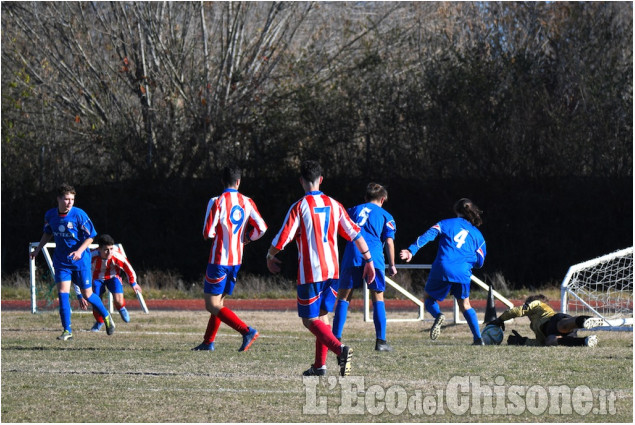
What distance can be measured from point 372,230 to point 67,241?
3.69 meters

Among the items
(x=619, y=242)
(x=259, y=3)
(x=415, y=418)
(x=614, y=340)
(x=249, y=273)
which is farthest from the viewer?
(x=259, y=3)

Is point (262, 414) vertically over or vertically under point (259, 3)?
under

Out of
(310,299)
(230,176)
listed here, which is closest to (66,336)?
(230,176)

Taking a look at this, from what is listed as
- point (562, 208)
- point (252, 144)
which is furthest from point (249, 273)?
point (562, 208)

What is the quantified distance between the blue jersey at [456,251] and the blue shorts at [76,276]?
3.87 m

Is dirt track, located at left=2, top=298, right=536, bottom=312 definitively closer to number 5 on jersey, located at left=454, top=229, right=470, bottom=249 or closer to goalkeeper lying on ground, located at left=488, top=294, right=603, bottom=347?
goalkeeper lying on ground, located at left=488, top=294, right=603, bottom=347

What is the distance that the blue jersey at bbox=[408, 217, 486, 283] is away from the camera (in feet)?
35.4

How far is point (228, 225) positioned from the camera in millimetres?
9789

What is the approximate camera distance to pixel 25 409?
6715mm

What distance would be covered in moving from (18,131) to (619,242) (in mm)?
13525

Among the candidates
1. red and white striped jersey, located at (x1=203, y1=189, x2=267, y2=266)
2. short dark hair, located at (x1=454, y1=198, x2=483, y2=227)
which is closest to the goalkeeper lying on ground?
short dark hair, located at (x1=454, y1=198, x2=483, y2=227)

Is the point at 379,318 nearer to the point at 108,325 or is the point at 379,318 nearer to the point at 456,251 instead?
the point at 456,251

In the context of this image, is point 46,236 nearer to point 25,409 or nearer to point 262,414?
point 25,409

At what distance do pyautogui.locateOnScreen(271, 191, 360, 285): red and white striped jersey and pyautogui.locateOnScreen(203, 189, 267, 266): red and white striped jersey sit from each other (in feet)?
5.80
